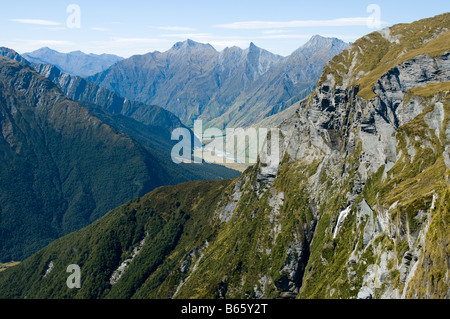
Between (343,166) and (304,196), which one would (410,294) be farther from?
(304,196)

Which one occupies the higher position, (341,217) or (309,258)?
(341,217)

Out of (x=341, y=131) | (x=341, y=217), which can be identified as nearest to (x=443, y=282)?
(x=341, y=217)

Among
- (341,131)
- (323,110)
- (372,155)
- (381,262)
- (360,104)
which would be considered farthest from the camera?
(323,110)

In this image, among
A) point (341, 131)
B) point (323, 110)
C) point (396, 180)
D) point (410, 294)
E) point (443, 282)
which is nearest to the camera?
point (443, 282)

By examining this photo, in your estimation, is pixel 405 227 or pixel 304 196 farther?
pixel 304 196

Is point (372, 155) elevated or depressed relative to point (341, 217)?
elevated

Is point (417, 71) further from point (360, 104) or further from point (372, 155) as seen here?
point (372, 155)

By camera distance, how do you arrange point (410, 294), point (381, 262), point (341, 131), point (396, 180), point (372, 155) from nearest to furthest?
1. point (410, 294)
2. point (381, 262)
3. point (396, 180)
4. point (372, 155)
5. point (341, 131)

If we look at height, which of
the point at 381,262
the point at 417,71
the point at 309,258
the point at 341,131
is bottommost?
the point at 309,258

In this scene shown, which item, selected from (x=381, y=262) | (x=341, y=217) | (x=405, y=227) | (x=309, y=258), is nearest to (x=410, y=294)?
(x=405, y=227)
